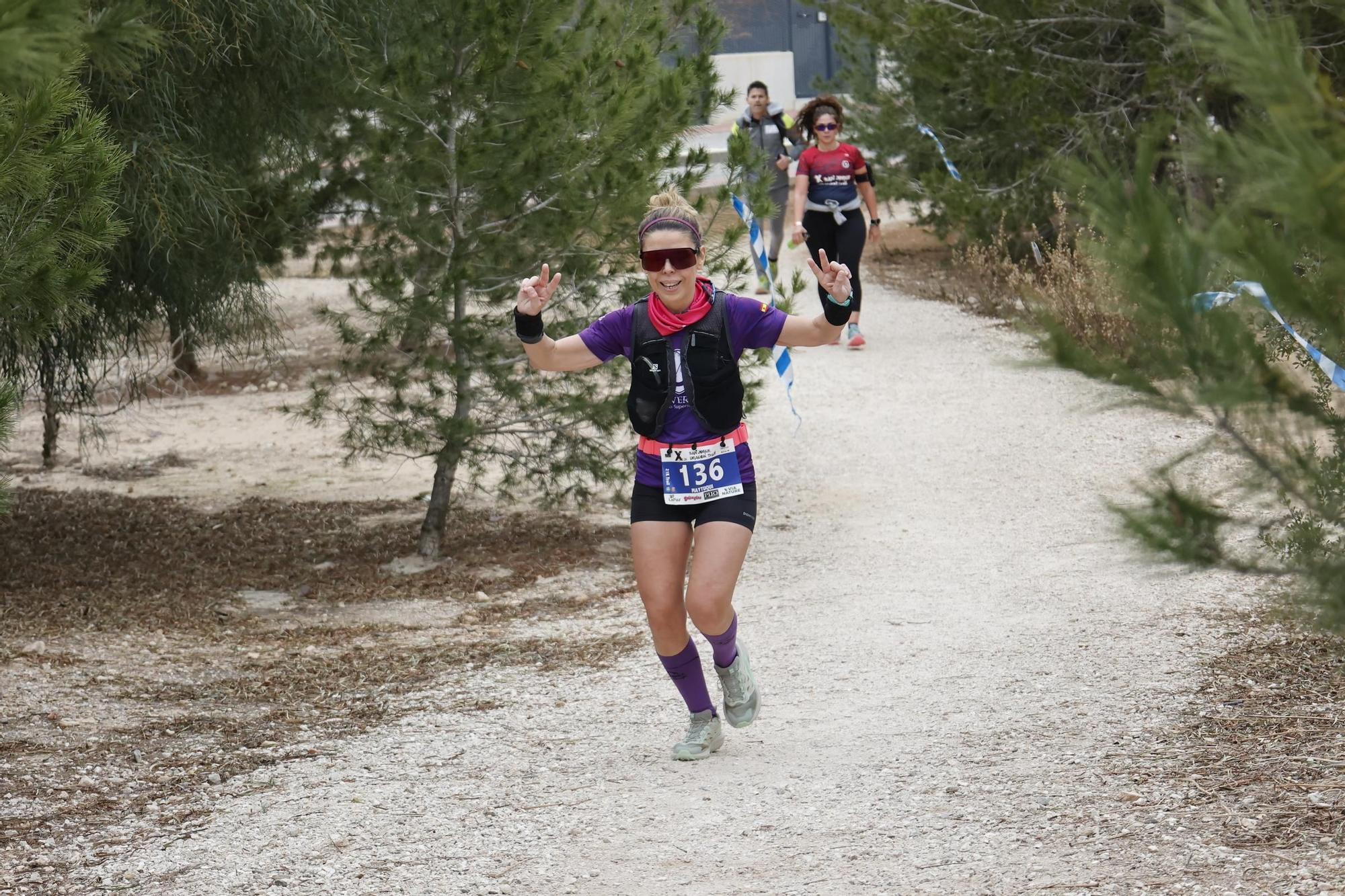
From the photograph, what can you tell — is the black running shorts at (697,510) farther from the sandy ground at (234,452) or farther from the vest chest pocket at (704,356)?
the sandy ground at (234,452)

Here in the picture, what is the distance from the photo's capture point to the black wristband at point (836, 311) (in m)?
4.66

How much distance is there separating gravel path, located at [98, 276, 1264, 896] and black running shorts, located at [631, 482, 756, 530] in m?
0.82

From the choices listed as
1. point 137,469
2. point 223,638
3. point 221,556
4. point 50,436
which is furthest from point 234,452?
point 223,638

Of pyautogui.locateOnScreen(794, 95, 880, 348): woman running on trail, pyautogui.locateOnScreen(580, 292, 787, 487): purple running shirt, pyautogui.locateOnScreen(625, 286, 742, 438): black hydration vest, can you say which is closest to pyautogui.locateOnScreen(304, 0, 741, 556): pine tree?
pyautogui.locateOnScreen(580, 292, 787, 487): purple running shirt

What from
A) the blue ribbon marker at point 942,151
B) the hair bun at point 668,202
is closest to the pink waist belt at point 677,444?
the hair bun at point 668,202

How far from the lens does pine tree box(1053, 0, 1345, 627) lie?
98.6 inches

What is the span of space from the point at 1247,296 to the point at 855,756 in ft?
8.73

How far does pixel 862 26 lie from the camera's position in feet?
45.1

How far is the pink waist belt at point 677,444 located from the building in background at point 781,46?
30391 millimetres

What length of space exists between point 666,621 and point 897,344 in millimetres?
8793

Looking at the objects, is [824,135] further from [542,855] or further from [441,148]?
[542,855]

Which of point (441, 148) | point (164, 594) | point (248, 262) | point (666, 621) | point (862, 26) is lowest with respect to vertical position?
point (164, 594)

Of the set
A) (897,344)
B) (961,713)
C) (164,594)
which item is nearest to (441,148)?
(164,594)

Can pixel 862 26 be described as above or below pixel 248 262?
above
